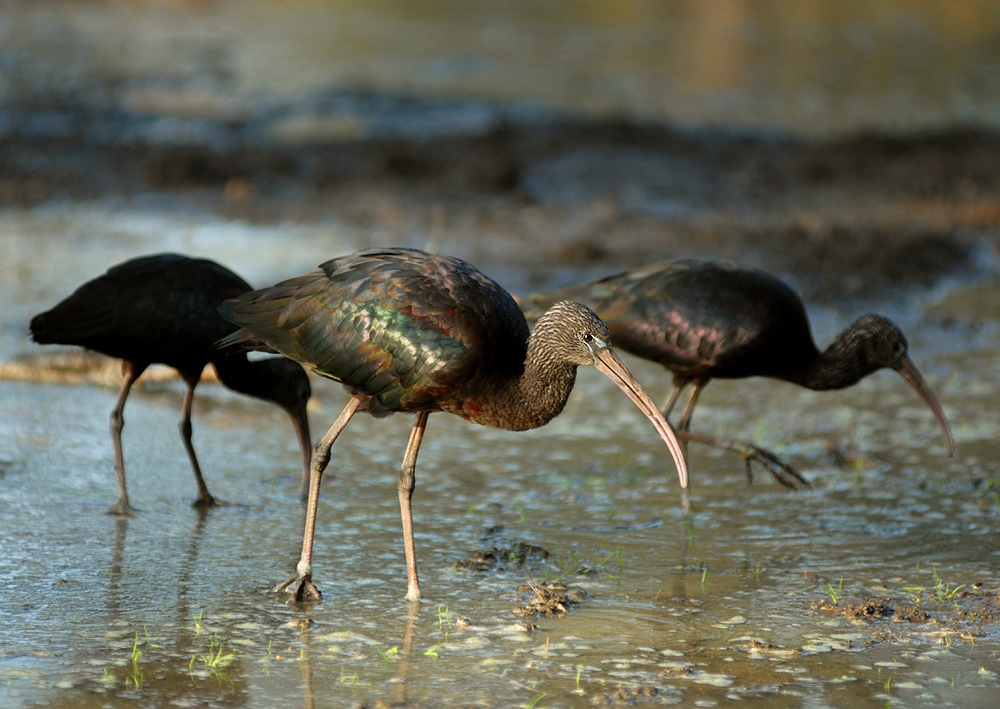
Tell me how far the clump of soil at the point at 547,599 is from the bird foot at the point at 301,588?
796 millimetres

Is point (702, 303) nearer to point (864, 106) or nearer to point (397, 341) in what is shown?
point (397, 341)

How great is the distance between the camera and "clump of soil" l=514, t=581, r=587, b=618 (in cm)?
470

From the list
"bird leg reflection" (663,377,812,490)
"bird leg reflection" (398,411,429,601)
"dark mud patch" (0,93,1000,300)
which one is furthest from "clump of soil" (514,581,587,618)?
"dark mud patch" (0,93,1000,300)

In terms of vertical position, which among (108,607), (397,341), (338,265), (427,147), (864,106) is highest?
(864,106)

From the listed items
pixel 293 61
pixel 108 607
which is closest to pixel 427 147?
pixel 293 61

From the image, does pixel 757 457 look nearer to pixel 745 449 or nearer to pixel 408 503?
pixel 745 449

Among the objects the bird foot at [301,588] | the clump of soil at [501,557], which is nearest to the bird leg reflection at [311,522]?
the bird foot at [301,588]

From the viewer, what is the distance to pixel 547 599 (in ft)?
15.6

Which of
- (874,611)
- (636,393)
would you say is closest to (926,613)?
(874,611)

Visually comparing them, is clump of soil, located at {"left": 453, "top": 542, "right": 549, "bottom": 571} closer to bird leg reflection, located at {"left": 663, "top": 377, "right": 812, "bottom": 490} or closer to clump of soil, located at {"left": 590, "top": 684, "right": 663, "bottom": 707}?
bird leg reflection, located at {"left": 663, "top": 377, "right": 812, "bottom": 490}

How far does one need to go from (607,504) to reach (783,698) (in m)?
2.14

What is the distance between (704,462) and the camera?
22.6 ft

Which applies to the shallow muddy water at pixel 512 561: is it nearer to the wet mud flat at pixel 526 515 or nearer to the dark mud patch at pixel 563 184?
the wet mud flat at pixel 526 515

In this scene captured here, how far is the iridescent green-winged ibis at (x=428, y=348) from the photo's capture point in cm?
477
